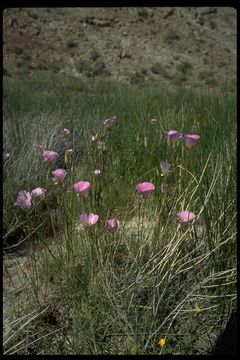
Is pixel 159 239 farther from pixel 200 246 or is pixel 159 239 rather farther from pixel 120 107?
pixel 120 107

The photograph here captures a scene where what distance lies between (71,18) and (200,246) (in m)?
21.2

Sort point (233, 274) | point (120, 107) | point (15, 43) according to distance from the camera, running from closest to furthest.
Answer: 1. point (233, 274)
2. point (120, 107)
3. point (15, 43)

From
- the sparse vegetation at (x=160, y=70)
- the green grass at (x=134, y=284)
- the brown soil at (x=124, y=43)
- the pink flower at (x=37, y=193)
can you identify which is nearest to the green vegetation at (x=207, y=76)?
the brown soil at (x=124, y=43)

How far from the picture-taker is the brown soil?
716 inches

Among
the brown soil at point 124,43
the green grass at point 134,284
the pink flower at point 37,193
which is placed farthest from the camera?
the brown soil at point 124,43

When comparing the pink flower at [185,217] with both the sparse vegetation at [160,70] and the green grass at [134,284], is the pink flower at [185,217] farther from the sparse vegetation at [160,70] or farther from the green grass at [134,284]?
the sparse vegetation at [160,70]

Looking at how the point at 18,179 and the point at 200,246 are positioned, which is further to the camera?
the point at 18,179

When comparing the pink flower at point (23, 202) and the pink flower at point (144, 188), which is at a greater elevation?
the pink flower at point (144, 188)

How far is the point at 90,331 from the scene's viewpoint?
3.93ft

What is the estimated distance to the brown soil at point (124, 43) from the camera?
18188 millimetres

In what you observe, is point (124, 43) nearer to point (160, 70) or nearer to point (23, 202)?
point (160, 70)

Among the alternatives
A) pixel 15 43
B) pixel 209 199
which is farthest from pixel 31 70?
pixel 209 199

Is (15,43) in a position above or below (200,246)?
above

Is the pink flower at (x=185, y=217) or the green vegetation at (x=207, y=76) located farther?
the green vegetation at (x=207, y=76)
